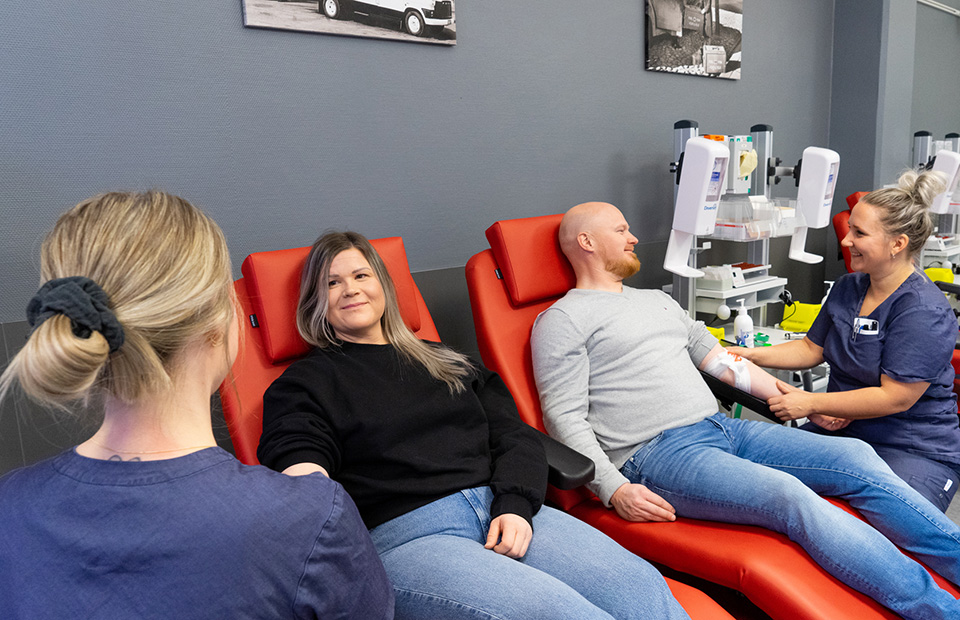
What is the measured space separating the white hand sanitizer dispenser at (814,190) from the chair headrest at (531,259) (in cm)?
119

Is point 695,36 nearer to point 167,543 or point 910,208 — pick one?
point 910,208

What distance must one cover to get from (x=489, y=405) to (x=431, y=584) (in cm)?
52

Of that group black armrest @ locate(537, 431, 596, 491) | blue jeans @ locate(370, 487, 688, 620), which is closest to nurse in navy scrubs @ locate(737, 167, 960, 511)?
black armrest @ locate(537, 431, 596, 491)

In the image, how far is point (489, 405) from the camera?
62.6 inches

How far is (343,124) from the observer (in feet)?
6.74

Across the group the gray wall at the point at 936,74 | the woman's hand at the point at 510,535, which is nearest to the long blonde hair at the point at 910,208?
the woman's hand at the point at 510,535

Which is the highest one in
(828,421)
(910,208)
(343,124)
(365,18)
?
(365,18)

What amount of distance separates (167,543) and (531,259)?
1.45 metres

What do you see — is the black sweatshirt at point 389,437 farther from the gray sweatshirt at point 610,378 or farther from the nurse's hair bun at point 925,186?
the nurse's hair bun at point 925,186

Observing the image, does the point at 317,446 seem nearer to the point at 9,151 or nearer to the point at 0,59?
the point at 9,151

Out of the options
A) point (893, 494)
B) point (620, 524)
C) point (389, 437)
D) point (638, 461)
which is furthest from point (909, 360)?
point (389, 437)

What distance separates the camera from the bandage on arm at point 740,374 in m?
1.93

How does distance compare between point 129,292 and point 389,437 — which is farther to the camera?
point 389,437

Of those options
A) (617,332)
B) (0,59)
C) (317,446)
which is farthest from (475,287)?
(0,59)
